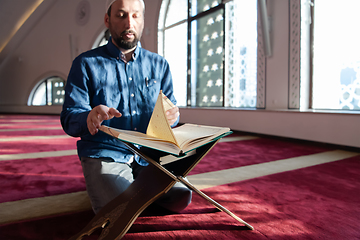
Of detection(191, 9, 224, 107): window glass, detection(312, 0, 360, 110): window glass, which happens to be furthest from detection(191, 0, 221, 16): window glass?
detection(312, 0, 360, 110): window glass

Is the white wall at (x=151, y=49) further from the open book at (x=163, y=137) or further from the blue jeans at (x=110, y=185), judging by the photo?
the open book at (x=163, y=137)

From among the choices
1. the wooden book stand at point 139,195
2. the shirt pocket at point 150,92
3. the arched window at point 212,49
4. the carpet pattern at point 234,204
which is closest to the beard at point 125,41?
the shirt pocket at point 150,92

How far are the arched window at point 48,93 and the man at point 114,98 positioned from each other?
12572mm

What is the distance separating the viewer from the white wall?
11.8 feet

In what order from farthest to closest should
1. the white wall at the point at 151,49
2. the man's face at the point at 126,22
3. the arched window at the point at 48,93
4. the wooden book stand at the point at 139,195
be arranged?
the arched window at the point at 48,93
the white wall at the point at 151,49
the man's face at the point at 126,22
the wooden book stand at the point at 139,195

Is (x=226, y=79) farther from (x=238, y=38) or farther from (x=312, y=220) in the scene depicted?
(x=312, y=220)

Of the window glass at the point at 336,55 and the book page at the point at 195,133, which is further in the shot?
the window glass at the point at 336,55

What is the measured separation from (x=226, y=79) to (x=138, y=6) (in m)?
4.90

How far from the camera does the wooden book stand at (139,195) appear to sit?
0.91 m

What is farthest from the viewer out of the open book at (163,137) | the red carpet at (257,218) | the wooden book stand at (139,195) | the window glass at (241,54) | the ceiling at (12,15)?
the ceiling at (12,15)

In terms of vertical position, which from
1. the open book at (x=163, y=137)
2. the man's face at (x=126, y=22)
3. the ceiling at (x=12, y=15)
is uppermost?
the ceiling at (x=12, y=15)

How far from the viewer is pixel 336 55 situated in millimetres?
3998

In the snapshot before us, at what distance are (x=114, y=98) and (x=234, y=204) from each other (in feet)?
2.91

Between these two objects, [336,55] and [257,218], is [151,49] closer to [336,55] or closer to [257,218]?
[336,55]
